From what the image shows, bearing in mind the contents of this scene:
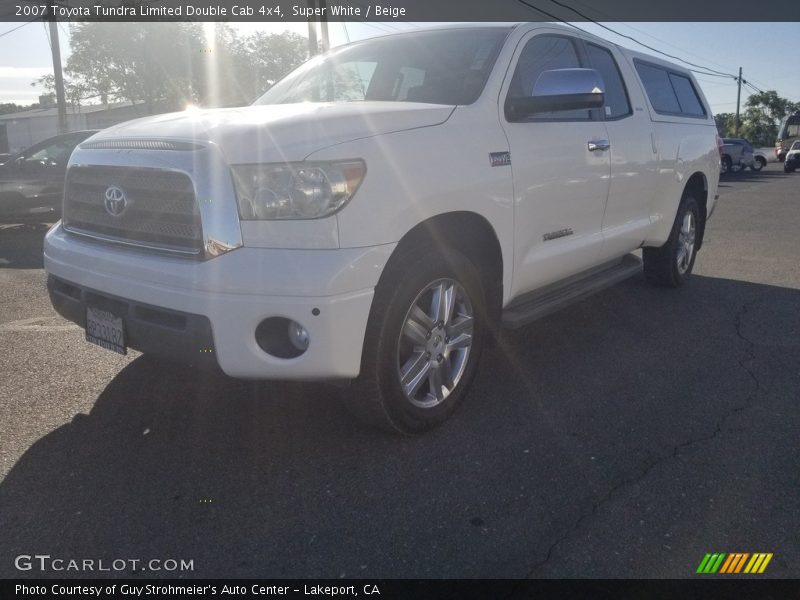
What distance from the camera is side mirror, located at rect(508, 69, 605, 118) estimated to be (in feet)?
12.6

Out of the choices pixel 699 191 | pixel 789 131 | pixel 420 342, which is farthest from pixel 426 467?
pixel 789 131

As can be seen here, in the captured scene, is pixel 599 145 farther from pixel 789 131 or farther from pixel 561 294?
pixel 789 131

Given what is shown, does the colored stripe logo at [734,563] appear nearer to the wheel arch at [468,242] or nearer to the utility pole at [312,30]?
the wheel arch at [468,242]

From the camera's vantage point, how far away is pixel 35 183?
448 inches

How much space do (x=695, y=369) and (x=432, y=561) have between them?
2.69m

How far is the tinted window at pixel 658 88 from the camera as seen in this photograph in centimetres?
586

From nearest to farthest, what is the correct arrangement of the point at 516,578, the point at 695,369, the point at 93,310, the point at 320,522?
the point at 516,578, the point at 320,522, the point at 93,310, the point at 695,369

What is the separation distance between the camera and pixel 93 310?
11.1 feet

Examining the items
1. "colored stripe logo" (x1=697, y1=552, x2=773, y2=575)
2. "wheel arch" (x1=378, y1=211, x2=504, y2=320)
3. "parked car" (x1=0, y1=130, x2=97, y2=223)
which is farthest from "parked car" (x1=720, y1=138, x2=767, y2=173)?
"colored stripe logo" (x1=697, y1=552, x2=773, y2=575)

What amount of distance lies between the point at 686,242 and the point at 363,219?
4.72 m

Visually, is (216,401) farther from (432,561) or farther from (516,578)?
(516,578)

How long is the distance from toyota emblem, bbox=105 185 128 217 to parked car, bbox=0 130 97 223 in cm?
861

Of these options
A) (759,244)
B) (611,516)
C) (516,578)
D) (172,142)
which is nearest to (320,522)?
(516,578)

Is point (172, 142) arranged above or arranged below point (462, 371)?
above
